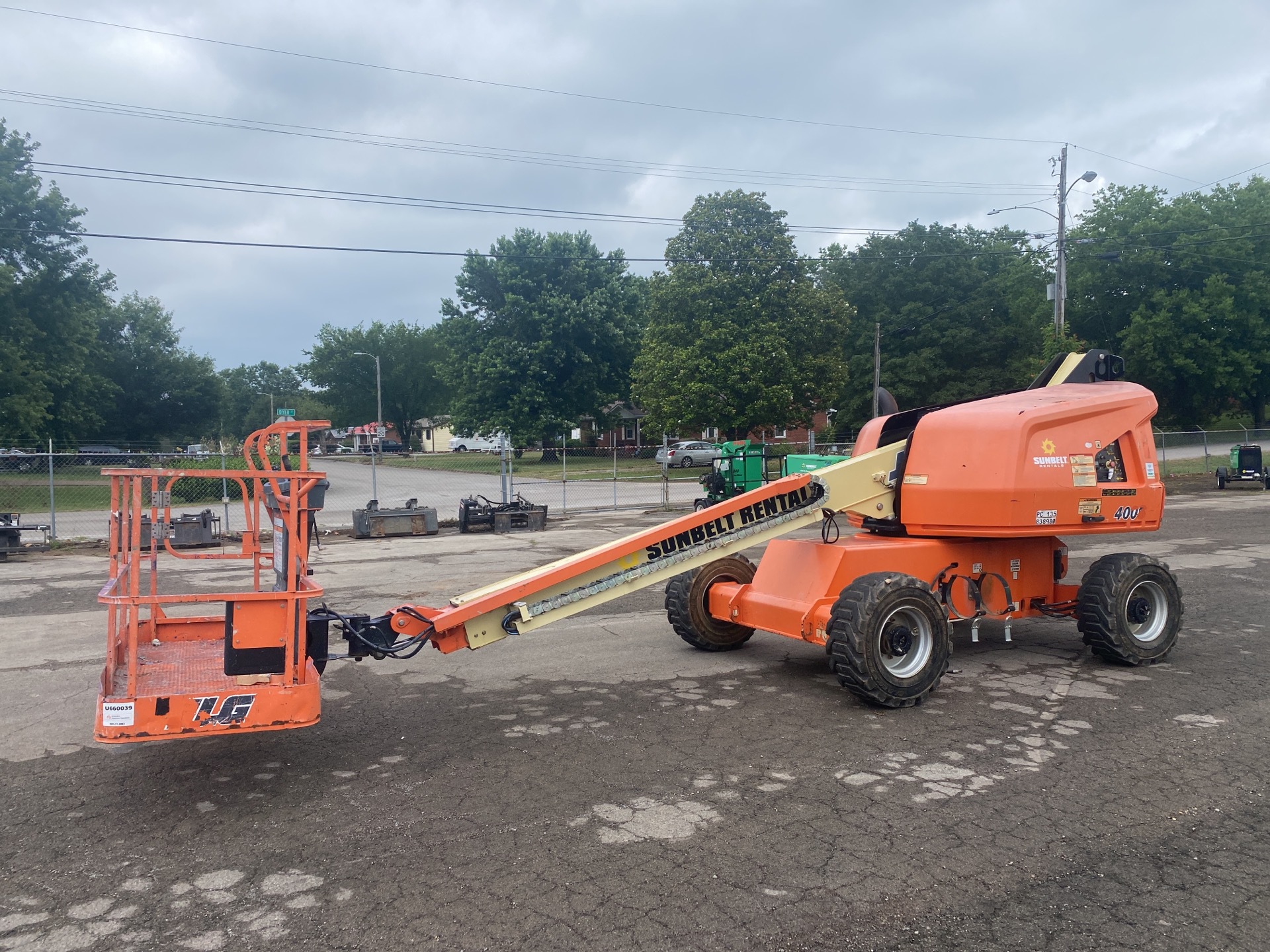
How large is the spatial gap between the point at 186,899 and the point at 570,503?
23.7 m

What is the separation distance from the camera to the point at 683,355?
126 feet

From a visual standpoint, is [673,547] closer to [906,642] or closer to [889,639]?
[889,639]

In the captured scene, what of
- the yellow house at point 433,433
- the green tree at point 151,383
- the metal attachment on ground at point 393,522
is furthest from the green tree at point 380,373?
the metal attachment on ground at point 393,522

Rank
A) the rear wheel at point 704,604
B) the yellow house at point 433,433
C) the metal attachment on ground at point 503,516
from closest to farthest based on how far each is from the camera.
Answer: the rear wheel at point 704,604, the metal attachment on ground at point 503,516, the yellow house at point 433,433

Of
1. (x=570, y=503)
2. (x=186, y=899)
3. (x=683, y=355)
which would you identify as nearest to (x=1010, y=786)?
(x=186, y=899)

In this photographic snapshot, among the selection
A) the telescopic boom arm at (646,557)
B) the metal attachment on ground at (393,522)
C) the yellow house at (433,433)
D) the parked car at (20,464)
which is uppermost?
the yellow house at (433,433)

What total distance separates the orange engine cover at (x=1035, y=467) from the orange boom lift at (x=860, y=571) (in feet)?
0.05

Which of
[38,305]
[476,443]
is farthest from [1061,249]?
[476,443]

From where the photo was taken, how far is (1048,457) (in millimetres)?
6898

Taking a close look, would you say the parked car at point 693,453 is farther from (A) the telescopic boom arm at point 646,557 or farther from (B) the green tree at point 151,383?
(A) the telescopic boom arm at point 646,557

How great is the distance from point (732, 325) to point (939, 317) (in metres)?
21.0

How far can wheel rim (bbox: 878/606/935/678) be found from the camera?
6238 millimetres

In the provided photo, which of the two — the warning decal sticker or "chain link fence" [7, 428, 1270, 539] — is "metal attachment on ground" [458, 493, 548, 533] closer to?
"chain link fence" [7, 428, 1270, 539]

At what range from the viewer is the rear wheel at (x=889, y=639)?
6.06 m
